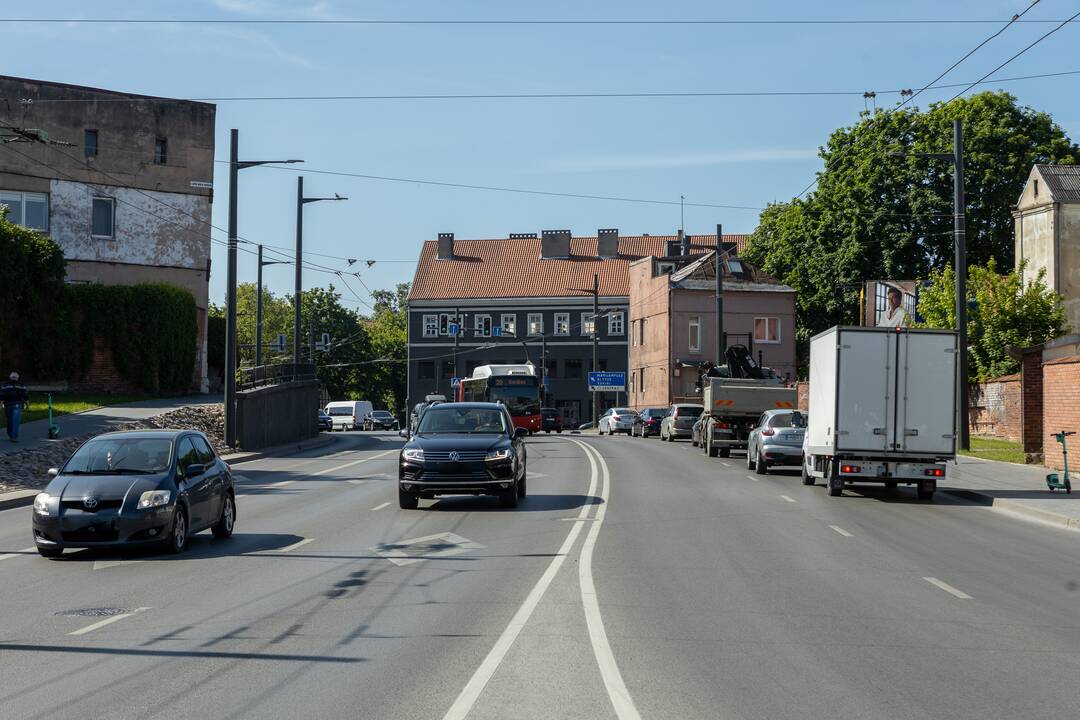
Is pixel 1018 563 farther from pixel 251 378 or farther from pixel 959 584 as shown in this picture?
pixel 251 378

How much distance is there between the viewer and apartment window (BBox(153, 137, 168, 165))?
48.9m

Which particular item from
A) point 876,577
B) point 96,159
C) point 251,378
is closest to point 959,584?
point 876,577

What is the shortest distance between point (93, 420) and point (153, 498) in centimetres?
2163

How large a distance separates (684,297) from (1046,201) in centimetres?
2788

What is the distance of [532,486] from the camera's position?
84.8 feet

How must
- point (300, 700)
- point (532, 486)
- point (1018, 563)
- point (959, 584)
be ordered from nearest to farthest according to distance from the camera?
point (300, 700) → point (959, 584) → point (1018, 563) → point (532, 486)

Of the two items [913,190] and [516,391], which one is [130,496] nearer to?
[516,391]

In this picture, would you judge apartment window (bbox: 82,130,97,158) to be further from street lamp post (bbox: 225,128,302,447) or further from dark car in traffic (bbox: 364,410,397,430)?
dark car in traffic (bbox: 364,410,397,430)

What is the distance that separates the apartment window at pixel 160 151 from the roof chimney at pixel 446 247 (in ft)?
189

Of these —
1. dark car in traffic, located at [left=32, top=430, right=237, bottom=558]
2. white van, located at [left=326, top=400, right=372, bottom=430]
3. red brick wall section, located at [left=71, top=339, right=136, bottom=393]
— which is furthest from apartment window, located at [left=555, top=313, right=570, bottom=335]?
dark car in traffic, located at [left=32, top=430, right=237, bottom=558]

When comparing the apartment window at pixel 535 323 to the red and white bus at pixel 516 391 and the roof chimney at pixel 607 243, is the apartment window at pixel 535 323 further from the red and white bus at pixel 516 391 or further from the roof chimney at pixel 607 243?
the red and white bus at pixel 516 391

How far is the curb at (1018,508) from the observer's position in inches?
744

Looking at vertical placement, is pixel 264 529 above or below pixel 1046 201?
below

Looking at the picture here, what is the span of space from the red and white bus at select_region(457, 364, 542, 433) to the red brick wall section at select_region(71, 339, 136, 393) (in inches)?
765
